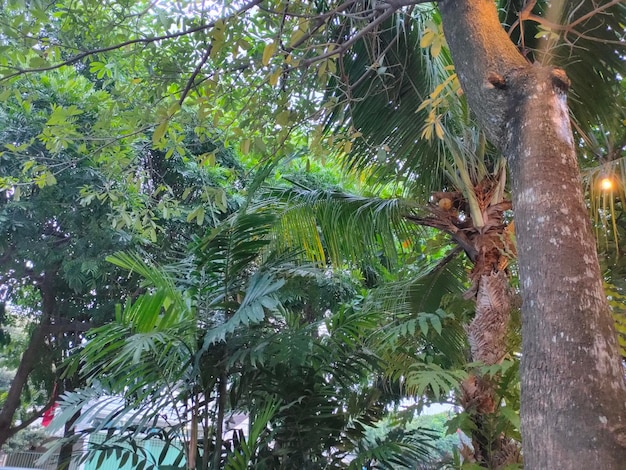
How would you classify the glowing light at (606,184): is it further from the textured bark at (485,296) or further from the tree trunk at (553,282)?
the tree trunk at (553,282)

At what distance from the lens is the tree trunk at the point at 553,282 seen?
1038mm

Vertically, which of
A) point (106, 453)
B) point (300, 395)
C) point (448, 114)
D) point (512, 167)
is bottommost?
point (106, 453)

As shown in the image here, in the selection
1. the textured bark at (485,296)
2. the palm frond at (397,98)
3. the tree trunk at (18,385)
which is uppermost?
the palm frond at (397,98)

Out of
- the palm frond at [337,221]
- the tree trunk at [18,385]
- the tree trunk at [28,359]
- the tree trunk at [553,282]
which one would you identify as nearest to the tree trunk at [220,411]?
the palm frond at [337,221]

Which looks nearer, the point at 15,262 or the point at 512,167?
the point at 512,167

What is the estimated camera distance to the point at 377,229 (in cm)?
370

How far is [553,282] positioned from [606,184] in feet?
7.00

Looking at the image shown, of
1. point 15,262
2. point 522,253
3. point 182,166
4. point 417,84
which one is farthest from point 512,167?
point 15,262

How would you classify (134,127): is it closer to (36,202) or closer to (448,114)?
(448,114)

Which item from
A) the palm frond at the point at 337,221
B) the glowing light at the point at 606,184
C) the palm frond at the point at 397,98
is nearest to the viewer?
the glowing light at the point at 606,184

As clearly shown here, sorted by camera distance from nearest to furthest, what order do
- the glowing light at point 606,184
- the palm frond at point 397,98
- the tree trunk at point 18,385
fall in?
the glowing light at point 606,184 → the palm frond at point 397,98 → the tree trunk at point 18,385

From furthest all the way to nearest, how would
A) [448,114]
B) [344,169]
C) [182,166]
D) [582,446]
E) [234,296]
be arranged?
1. [182,166]
2. [344,169]
3. [448,114]
4. [234,296]
5. [582,446]

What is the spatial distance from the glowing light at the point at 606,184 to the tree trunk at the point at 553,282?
1647 millimetres

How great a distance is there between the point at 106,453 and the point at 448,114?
3.04 meters
